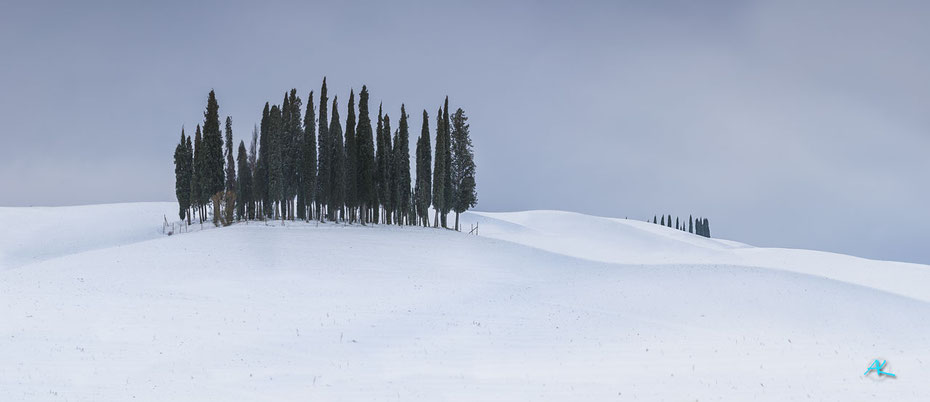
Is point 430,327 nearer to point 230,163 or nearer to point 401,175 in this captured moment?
point 401,175

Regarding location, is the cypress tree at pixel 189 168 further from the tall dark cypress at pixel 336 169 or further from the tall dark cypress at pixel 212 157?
the tall dark cypress at pixel 336 169

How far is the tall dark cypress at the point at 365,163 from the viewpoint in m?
55.4

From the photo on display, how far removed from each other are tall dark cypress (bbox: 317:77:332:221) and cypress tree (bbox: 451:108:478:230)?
514 inches

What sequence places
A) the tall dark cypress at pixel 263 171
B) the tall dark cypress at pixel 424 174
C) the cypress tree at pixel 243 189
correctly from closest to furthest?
1. the tall dark cypress at pixel 263 171
2. the tall dark cypress at pixel 424 174
3. the cypress tree at pixel 243 189

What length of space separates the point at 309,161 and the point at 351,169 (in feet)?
13.4

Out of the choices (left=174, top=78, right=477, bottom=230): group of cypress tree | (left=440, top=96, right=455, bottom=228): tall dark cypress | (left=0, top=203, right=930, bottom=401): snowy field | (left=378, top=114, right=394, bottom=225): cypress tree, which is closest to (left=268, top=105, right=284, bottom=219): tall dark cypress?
(left=174, top=78, right=477, bottom=230): group of cypress tree

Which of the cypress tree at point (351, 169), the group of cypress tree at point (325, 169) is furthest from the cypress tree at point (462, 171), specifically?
the cypress tree at point (351, 169)

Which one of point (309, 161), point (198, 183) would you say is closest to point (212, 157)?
point (198, 183)

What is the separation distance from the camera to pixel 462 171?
6022 centimetres

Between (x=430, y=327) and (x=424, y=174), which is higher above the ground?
(x=424, y=174)

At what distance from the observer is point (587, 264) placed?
142 ft

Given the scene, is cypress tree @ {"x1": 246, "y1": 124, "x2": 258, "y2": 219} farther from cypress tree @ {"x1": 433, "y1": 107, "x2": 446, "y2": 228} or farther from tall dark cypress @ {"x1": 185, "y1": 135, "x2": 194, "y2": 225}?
cypress tree @ {"x1": 433, "y1": 107, "x2": 446, "y2": 228}

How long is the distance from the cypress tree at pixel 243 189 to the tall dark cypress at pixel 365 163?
13146 millimetres

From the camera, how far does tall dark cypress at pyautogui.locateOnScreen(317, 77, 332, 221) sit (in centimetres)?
5566
